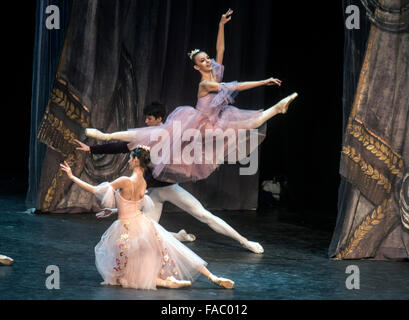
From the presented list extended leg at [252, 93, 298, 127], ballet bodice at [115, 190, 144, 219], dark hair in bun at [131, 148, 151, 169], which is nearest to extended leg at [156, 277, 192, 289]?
ballet bodice at [115, 190, 144, 219]

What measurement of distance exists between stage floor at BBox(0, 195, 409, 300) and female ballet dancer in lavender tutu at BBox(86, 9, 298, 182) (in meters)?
0.66

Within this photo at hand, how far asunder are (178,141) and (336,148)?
3.31 m

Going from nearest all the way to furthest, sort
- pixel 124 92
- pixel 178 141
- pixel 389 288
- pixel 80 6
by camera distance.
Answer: pixel 389 288
pixel 178 141
pixel 80 6
pixel 124 92

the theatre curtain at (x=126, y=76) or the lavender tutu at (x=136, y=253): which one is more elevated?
the theatre curtain at (x=126, y=76)

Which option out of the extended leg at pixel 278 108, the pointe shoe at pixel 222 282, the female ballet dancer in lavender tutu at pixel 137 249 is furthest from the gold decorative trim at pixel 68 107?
the pointe shoe at pixel 222 282

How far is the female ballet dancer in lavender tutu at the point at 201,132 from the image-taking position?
4.88 m

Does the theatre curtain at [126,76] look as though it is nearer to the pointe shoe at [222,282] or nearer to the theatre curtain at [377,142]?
the theatre curtain at [377,142]

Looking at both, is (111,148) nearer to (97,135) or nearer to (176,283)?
(97,135)

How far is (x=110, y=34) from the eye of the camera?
6.71 m

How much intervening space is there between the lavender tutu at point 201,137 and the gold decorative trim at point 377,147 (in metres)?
0.68

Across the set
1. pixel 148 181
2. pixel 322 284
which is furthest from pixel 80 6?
pixel 322 284

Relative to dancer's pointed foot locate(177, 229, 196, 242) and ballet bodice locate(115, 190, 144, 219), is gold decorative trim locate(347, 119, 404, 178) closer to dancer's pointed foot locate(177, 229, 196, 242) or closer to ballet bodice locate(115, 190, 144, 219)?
dancer's pointed foot locate(177, 229, 196, 242)

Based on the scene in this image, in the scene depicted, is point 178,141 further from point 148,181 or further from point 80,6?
point 80,6
